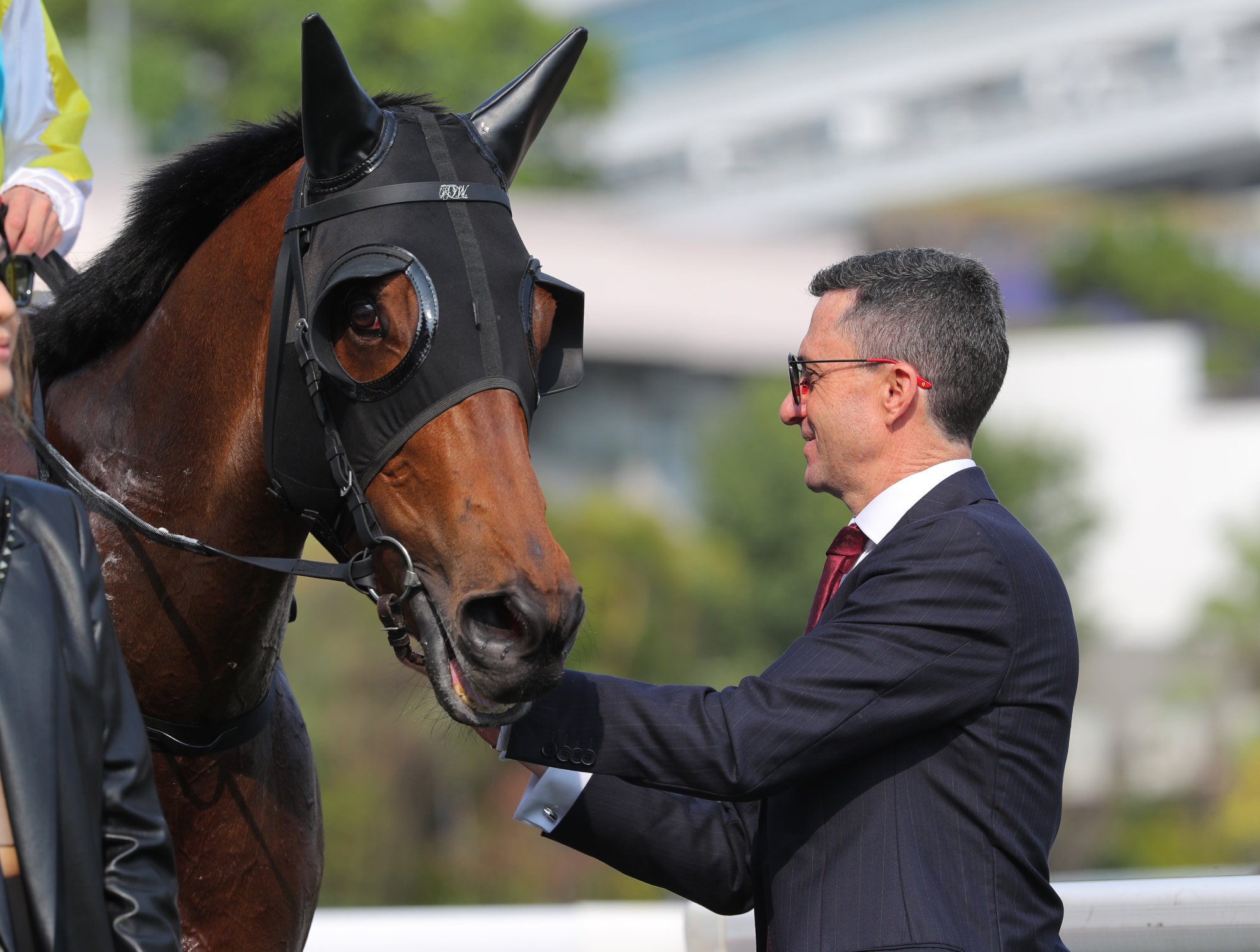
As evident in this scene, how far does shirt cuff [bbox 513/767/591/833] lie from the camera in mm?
2332

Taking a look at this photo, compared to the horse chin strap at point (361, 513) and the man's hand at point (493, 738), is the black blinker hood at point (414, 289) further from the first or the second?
the man's hand at point (493, 738)


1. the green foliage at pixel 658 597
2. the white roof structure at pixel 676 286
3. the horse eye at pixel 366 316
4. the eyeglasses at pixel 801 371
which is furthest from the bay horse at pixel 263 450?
the white roof structure at pixel 676 286

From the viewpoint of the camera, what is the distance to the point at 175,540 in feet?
6.98

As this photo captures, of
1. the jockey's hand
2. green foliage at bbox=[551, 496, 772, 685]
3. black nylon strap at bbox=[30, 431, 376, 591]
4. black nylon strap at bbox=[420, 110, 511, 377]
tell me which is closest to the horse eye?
black nylon strap at bbox=[420, 110, 511, 377]

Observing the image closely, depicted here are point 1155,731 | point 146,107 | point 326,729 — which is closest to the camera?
point 326,729

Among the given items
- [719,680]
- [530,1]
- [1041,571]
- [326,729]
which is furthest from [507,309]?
[530,1]

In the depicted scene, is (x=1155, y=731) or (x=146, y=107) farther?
(x=146, y=107)

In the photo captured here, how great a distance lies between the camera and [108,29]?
100.0 feet

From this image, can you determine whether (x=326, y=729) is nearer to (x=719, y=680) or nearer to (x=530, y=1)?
(x=719, y=680)

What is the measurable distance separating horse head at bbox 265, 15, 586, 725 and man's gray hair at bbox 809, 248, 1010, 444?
0.49 metres

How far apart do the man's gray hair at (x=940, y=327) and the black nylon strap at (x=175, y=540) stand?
825 millimetres

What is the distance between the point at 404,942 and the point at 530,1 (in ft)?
111

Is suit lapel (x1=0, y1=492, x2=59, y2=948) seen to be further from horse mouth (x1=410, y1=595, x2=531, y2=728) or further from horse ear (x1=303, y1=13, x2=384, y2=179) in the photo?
horse ear (x1=303, y1=13, x2=384, y2=179)

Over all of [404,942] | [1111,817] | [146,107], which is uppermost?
[146,107]
